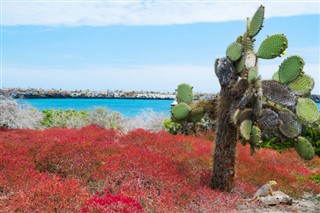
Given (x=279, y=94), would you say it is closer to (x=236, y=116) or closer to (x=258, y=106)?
(x=258, y=106)

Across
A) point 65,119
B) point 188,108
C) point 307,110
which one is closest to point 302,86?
point 307,110

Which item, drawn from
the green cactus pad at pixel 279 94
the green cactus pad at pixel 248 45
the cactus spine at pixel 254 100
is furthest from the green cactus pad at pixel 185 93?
the green cactus pad at pixel 279 94

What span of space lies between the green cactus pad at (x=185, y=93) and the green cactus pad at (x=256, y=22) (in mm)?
2193

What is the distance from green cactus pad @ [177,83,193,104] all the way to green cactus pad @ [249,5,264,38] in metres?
2.19

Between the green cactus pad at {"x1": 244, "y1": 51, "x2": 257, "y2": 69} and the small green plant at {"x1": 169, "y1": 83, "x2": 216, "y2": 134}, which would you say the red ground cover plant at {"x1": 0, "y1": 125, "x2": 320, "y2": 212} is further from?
the green cactus pad at {"x1": 244, "y1": 51, "x2": 257, "y2": 69}

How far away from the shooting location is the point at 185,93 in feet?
33.7

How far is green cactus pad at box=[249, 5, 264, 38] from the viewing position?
27.4 ft

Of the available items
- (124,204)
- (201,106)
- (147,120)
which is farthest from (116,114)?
(124,204)

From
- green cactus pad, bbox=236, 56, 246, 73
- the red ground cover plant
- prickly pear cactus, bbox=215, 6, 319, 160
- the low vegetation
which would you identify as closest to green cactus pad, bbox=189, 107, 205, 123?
the red ground cover plant

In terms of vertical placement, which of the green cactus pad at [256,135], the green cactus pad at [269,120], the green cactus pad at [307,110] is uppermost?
the green cactus pad at [307,110]

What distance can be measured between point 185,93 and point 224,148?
1.96 m

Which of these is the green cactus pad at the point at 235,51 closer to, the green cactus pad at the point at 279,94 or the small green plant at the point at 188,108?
the green cactus pad at the point at 279,94

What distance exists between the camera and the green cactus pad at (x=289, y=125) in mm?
8672

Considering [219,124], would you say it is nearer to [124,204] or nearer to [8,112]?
[124,204]
